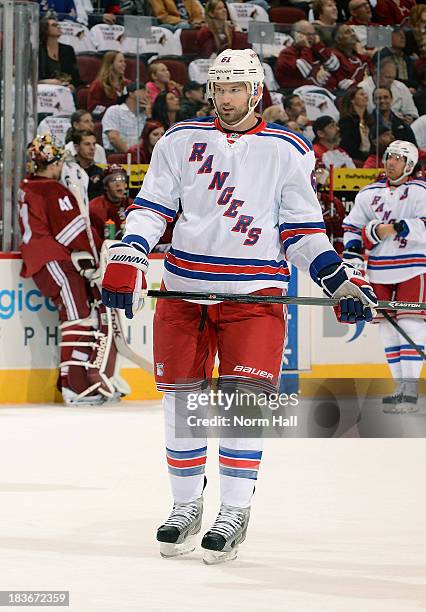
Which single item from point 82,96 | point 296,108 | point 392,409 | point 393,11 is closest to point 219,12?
point 296,108

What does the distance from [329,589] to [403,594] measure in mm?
173

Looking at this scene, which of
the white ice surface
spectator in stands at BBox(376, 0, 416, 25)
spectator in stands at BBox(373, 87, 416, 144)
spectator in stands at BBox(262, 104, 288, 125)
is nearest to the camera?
the white ice surface

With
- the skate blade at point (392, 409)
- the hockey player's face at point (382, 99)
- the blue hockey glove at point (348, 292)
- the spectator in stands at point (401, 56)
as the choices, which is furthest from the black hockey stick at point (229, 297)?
the spectator in stands at point (401, 56)

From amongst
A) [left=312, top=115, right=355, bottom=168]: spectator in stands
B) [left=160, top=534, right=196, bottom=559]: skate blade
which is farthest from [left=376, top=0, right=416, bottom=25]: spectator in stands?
[left=160, top=534, right=196, bottom=559]: skate blade

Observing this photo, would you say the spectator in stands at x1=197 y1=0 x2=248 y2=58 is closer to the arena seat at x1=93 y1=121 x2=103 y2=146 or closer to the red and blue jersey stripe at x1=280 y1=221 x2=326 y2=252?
the arena seat at x1=93 y1=121 x2=103 y2=146

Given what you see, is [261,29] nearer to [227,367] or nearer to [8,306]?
[8,306]

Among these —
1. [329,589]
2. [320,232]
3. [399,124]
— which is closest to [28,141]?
[399,124]

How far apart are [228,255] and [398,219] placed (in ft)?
12.8

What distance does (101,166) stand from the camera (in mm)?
8094

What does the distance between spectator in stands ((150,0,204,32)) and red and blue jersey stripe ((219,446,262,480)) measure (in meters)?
6.08

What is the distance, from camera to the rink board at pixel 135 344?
7.17 meters

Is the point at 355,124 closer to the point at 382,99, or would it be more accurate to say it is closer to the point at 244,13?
the point at 382,99

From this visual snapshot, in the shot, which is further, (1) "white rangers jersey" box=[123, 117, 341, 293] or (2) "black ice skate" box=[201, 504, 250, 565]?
(1) "white rangers jersey" box=[123, 117, 341, 293]

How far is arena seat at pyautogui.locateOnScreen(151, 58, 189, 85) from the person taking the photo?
8695 mm
